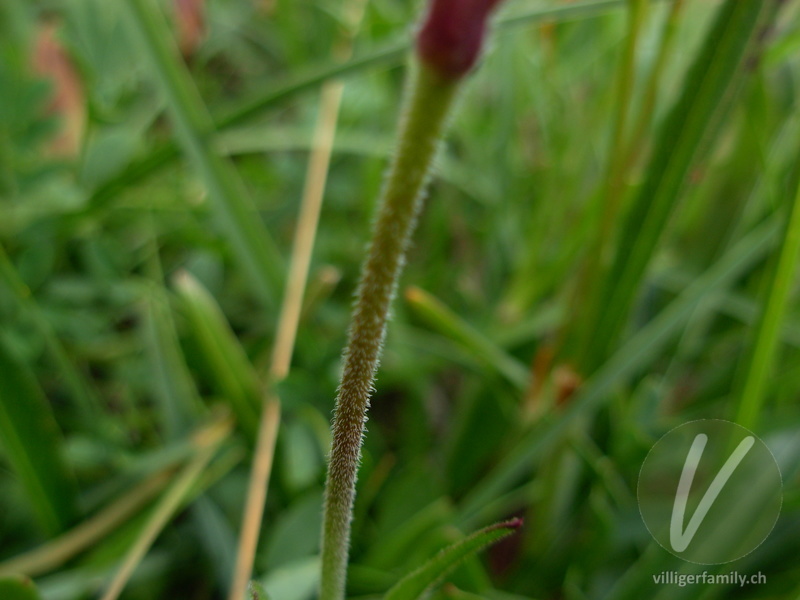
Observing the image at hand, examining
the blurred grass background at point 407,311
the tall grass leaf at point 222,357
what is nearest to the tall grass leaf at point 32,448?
the blurred grass background at point 407,311

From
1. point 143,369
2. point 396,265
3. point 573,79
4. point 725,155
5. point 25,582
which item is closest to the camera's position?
point 396,265

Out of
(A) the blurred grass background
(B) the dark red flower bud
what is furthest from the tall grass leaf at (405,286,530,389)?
(B) the dark red flower bud

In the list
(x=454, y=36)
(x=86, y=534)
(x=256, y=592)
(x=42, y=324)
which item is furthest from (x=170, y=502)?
(x=454, y=36)

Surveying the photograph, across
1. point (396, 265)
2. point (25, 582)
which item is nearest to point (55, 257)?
point (25, 582)

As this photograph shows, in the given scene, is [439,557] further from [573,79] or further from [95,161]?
[573,79]

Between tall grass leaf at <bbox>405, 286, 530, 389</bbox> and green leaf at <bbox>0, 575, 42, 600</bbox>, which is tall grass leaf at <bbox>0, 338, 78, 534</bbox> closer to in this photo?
green leaf at <bbox>0, 575, 42, 600</bbox>

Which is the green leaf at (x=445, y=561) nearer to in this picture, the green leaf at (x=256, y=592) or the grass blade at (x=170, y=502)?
the green leaf at (x=256, y=592)

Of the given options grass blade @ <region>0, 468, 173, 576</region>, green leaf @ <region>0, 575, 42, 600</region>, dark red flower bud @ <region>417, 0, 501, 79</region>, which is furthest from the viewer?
A: grass blade @ <region>0, 468, 173, 576</region>
